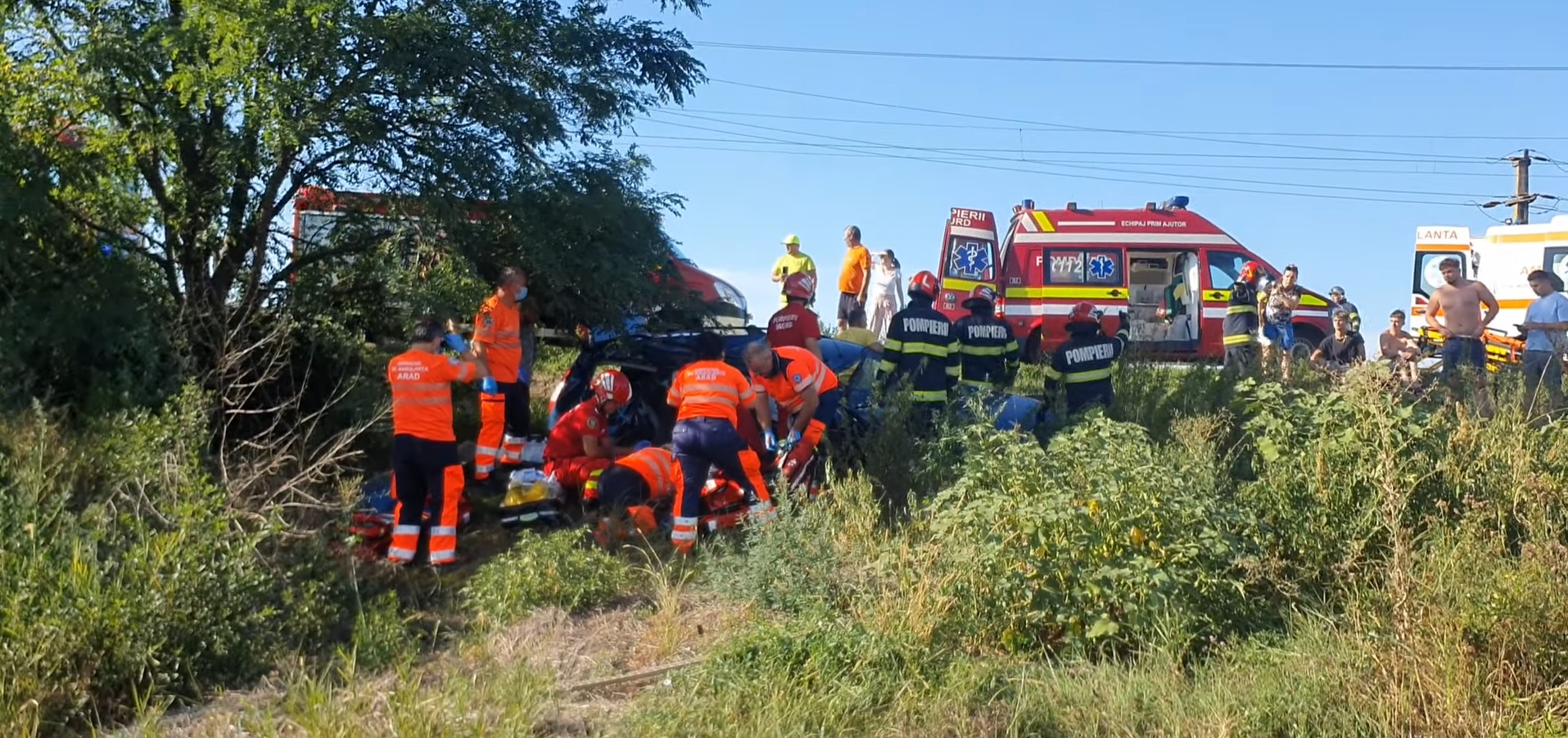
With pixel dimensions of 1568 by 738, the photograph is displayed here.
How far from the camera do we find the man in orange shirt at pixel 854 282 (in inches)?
596

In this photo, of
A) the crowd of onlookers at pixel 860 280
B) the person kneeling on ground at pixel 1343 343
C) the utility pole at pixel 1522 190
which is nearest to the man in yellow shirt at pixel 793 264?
the crowd of onlookers at pixel 860 280

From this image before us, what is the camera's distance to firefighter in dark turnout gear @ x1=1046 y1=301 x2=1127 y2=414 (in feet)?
33.8

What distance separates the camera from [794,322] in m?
10.9

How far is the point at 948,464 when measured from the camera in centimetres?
871

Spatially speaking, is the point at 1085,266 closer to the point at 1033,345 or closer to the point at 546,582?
the point at 1033,345

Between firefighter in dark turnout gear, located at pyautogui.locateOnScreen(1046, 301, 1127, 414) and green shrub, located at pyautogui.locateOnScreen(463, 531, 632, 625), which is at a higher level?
firefighter in dark turnout gear, located at pyautogui.locateOnScreen(1046, 301, 1127, 414)

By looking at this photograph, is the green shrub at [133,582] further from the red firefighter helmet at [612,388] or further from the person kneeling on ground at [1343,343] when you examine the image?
the person kneeling on ground at [1343,343]

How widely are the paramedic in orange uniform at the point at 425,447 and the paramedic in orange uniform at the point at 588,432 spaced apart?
1.33m

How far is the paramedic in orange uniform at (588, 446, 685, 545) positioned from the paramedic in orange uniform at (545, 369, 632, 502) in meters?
0.51

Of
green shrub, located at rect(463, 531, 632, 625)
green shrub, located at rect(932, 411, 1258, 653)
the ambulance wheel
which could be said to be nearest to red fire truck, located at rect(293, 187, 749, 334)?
green shrub, located at rect(463, 531, 632, 625)

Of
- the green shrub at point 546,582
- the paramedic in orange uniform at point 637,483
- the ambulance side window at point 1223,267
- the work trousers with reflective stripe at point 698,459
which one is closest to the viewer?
the green shrub at point 546,582

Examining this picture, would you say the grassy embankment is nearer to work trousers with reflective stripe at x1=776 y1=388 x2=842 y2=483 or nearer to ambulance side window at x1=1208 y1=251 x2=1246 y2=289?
work trousers with reflective stripe at x1=776 y1=388 x2=842 y2=483

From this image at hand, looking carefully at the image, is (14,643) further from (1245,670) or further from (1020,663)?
(1245,670)

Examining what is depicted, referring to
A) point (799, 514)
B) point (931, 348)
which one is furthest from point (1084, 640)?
point (931, 348)
